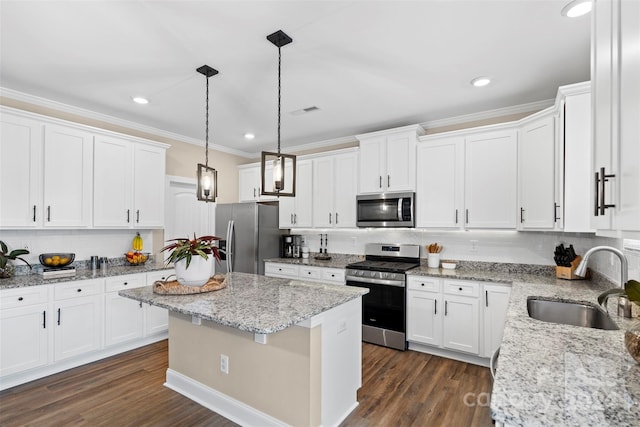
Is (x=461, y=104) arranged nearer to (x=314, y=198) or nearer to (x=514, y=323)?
(x=314, y=198)

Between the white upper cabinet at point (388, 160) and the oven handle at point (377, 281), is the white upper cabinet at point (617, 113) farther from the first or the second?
the white upper cabinet at point (388, 160)

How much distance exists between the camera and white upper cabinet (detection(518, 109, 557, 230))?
2.87 meters

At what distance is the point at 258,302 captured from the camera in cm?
203

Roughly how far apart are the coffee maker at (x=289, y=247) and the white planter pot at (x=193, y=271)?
9.06 ft

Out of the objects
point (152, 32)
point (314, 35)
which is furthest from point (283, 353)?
point (152, 32)

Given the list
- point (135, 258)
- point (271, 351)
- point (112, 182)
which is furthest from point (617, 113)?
point (135, 258)

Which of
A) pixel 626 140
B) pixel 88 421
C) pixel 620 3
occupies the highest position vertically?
pixel 620 3

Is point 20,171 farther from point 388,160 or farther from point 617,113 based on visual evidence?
point 617,113

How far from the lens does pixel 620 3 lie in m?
1.04

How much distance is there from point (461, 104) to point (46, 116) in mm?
4378

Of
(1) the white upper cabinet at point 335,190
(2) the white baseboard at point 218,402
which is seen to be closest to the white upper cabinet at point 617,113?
(2) the white baseboard at point 218,402

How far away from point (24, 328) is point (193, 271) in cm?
202

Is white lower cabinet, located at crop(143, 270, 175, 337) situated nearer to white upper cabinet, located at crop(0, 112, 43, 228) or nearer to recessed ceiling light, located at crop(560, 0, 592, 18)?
white upper cabinet, located at crop(0, 112, 43, 228)

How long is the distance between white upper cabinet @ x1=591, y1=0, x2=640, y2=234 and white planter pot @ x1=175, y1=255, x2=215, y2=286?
217cm
